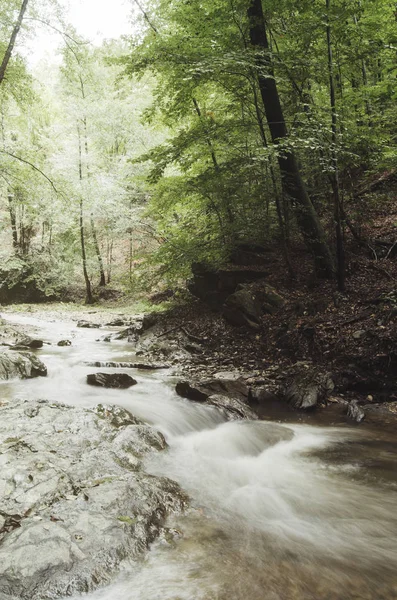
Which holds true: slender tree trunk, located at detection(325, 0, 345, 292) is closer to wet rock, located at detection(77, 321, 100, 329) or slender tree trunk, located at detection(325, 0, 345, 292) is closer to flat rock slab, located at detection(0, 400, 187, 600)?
flat rock slab, located at detection(0, 400, 187, 600)

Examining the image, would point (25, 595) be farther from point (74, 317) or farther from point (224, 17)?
point (74, 317)

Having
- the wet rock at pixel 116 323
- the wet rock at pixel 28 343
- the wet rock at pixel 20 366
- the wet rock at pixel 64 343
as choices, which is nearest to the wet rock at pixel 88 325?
the wet rock at pixel 116 323

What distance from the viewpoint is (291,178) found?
7703 millimetres

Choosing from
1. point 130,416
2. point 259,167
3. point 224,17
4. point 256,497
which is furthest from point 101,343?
point 224,17

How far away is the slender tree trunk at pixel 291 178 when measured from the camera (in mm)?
7298

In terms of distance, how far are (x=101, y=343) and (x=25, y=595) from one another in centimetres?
899

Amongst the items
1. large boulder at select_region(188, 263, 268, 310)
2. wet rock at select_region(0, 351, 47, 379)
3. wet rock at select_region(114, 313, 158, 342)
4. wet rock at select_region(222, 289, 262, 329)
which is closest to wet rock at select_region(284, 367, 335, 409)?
wet rock at select_region(222, 289, 262, 329)

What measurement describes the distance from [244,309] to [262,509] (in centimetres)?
515

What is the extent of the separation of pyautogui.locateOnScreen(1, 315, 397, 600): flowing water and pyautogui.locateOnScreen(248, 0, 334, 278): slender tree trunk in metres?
4.18

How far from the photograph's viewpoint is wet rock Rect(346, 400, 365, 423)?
17.0 ft

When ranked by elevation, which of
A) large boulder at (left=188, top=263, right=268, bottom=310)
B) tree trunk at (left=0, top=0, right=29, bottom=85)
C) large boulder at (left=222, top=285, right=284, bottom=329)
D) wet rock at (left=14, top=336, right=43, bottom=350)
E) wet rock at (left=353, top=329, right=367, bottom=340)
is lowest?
wet rock at (left=14, top=336, right=43, bottom=350)

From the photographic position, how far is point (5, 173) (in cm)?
1104

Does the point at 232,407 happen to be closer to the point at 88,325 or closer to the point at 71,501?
the point at 71,501

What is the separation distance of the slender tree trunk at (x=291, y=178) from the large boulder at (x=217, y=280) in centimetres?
174
